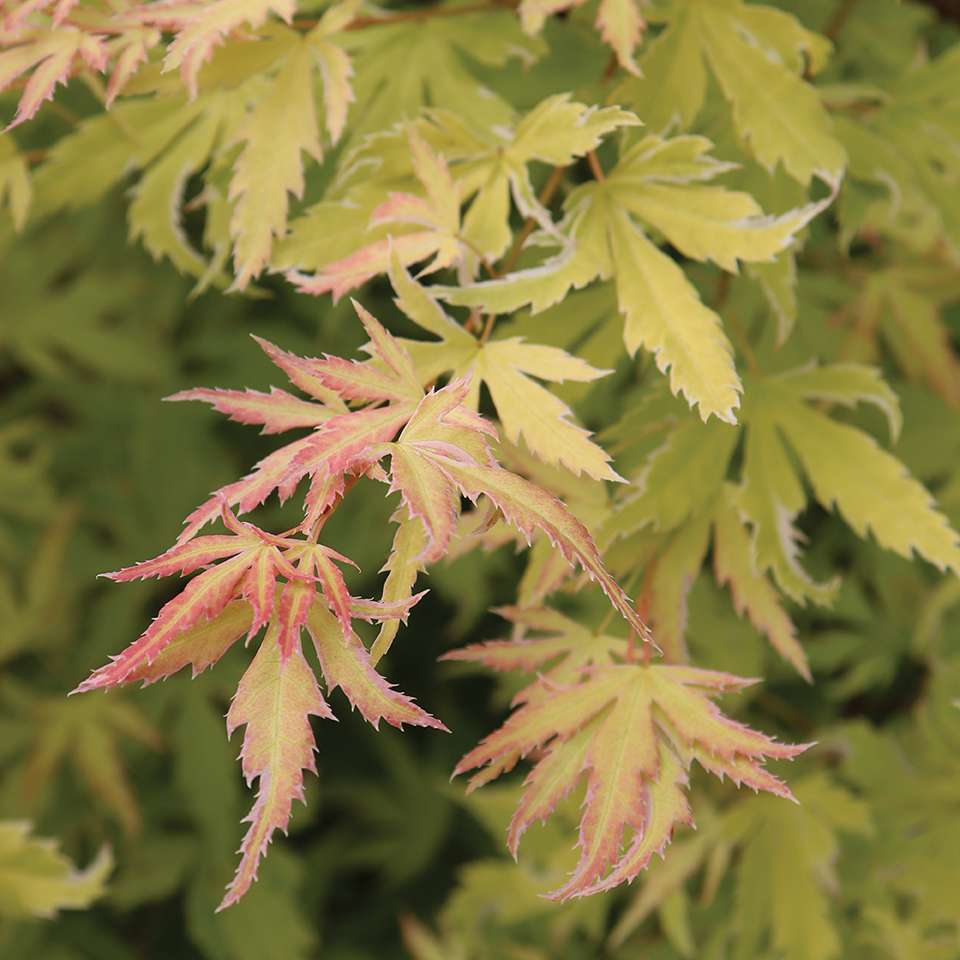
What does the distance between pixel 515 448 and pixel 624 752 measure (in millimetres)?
346

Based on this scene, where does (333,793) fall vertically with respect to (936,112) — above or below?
below

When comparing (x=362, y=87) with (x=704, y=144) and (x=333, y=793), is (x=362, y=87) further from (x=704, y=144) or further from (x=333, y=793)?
(x=333, y=793)

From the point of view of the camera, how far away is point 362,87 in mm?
1226

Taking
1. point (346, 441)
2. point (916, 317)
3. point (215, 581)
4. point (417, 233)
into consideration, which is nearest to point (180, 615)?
point (215, 581)

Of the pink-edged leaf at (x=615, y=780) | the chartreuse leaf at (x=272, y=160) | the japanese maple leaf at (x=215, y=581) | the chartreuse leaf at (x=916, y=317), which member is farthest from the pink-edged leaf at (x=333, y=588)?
the chartreuse leaf at (x=916, y=317)

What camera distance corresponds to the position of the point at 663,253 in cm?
101

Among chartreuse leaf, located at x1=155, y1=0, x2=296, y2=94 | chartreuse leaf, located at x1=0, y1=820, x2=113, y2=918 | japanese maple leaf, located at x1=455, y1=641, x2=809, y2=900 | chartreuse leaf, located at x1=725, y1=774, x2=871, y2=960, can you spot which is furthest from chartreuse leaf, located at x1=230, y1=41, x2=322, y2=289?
chartreuse leaf, located at x1=725, y1=774, x2=871, y2=960

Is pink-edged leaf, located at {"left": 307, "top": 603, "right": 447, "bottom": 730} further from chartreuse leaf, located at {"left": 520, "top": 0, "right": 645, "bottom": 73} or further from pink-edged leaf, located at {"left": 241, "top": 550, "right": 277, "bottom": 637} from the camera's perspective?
chartreuse leaf, located at {"left": 520, "top": 0, "right": 645, "bottom": 73}

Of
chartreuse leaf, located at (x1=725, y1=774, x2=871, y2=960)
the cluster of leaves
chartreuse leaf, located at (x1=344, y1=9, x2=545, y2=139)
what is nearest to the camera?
the cluster of leaves

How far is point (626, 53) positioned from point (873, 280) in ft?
2.55

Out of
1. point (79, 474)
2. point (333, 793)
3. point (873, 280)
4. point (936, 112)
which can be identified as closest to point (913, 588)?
point (873, 280)

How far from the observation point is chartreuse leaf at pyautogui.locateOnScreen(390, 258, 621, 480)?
87cm

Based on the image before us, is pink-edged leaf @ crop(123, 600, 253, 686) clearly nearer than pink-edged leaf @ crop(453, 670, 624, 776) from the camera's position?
Yes

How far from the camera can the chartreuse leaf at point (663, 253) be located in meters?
0.95
